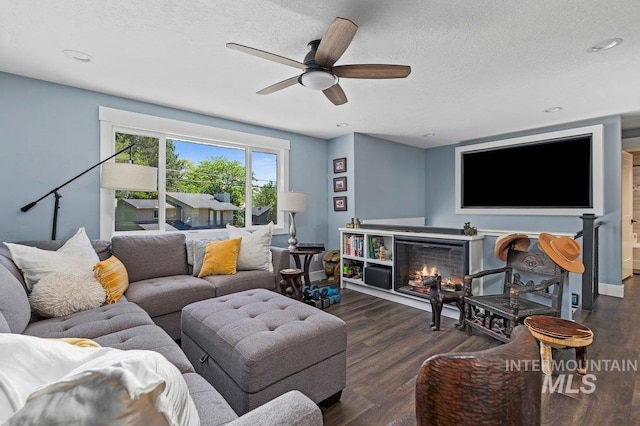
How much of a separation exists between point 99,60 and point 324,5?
192 centimetres

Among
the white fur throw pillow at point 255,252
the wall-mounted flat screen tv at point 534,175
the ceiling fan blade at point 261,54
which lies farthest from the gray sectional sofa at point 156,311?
the wall-mounted flat screen tv at point 534,175

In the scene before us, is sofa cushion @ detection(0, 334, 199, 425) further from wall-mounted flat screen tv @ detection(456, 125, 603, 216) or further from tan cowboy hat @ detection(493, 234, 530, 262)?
wall-mounted flat screen tv @ detection(456, 125, 603, 216)

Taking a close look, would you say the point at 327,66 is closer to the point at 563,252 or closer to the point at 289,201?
the point at 289,201

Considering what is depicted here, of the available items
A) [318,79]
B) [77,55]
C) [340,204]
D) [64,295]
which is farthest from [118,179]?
[340,204]

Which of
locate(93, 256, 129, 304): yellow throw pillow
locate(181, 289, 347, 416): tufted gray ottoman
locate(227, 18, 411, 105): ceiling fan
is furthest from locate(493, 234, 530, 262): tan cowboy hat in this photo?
locate(93, 256, 129, 304): yellow throw pillow

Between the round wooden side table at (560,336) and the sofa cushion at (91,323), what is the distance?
2551 millimetres

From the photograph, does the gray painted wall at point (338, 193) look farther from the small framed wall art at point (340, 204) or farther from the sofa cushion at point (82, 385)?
the sofa cushion at point (82, 385)

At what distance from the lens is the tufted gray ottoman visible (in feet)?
4.72

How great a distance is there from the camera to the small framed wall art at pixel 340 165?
4.69m

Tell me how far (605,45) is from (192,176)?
412 cm

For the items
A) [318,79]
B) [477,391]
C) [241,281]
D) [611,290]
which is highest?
[318,79]

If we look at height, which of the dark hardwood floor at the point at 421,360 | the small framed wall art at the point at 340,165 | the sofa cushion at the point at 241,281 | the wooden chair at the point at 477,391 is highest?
the small framed wall art at the point at 340,165

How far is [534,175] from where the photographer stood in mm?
4445

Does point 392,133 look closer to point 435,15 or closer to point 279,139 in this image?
point 279,139
